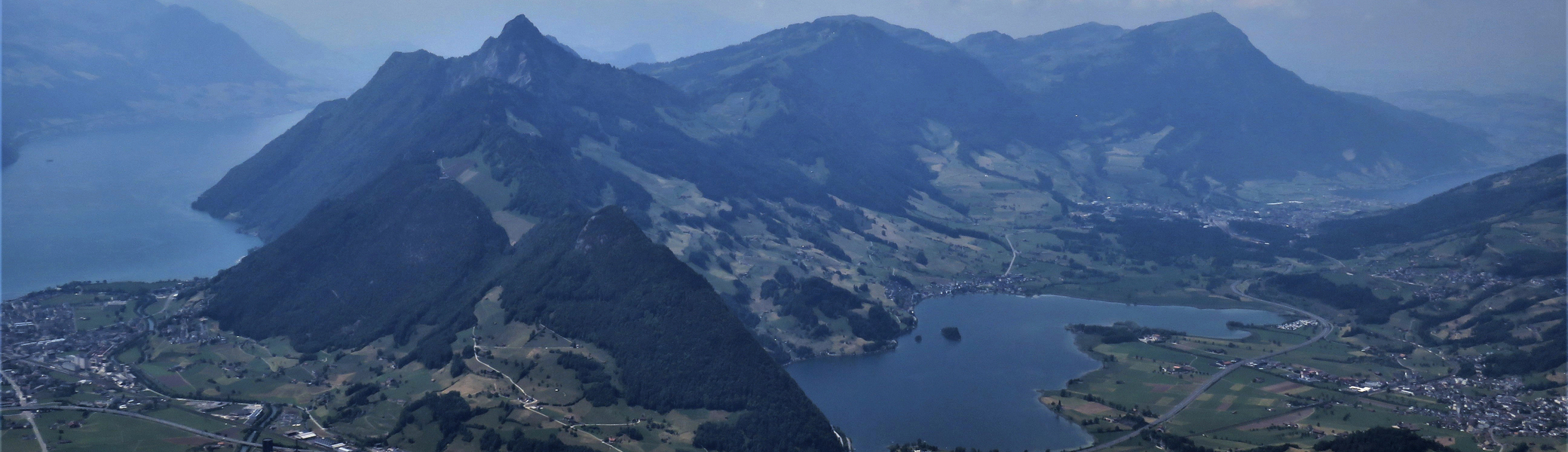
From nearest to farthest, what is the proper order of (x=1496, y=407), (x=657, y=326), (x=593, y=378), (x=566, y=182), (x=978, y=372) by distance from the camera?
(x=593, y=378), (x=1496, y=407), (x=657, y=326), (x=978, y=372), (x=566, y=182)

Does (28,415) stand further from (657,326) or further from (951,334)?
(951,334)

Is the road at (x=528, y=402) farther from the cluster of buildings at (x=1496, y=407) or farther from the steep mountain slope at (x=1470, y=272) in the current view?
the steep mountain slope at (x=1470, y=272)

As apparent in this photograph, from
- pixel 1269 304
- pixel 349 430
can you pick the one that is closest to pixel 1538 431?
pixel 1269 304

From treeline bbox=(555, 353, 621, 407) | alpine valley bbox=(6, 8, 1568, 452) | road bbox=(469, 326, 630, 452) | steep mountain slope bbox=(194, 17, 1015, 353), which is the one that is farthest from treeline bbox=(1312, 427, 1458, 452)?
treeline bbox=(555, 353, 621, 407)

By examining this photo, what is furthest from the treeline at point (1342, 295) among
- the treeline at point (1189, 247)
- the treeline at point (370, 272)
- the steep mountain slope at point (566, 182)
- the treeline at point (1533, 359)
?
the treeline at point (370, 272)

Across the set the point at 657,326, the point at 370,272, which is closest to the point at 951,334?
the point at 657,326

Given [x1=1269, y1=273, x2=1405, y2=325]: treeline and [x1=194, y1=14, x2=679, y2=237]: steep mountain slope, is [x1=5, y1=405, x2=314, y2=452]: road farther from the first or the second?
[x1=1269, y1=273, x2=1405, y2=325]: treeline
